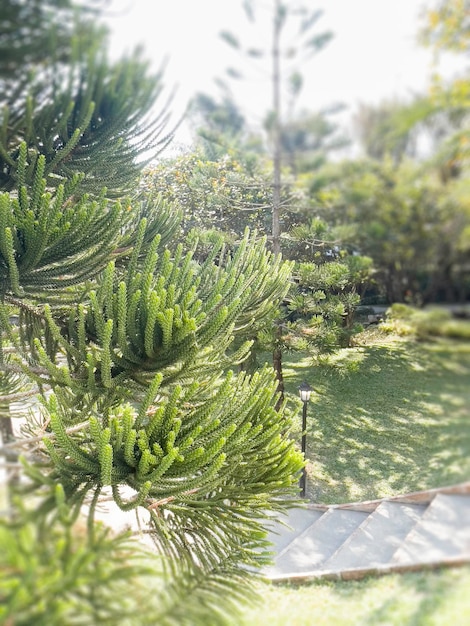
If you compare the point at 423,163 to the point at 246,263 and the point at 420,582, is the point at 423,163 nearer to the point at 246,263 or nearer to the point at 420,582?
the point at 420,582

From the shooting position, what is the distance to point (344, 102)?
0.93 metres

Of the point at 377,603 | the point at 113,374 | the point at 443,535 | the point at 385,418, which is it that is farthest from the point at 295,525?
the point at 443,535

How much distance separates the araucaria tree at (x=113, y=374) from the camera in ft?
2.24

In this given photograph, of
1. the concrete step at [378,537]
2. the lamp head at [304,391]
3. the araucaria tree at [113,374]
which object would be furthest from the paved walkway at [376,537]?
the lamp head at [304,391]

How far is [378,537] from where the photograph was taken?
1.22 meters

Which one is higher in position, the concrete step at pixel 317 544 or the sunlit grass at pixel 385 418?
the sunlit grass at pixel 385 418

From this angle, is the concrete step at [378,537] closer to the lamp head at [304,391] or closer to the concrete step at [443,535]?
the concrete step at [443,535]

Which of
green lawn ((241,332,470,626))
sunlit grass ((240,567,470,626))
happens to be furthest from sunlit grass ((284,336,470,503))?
sunlit grass ((240,567,470,626))

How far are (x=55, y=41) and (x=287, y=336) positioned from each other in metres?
1.17

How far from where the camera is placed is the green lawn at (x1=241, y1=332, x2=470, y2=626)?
2.12 ft

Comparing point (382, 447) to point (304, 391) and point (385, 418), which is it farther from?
point (304, 391)

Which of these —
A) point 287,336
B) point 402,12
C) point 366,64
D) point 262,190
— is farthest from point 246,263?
point 402,12

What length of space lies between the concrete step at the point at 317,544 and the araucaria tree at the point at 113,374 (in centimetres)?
21

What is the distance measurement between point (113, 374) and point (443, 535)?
3.32 ft
